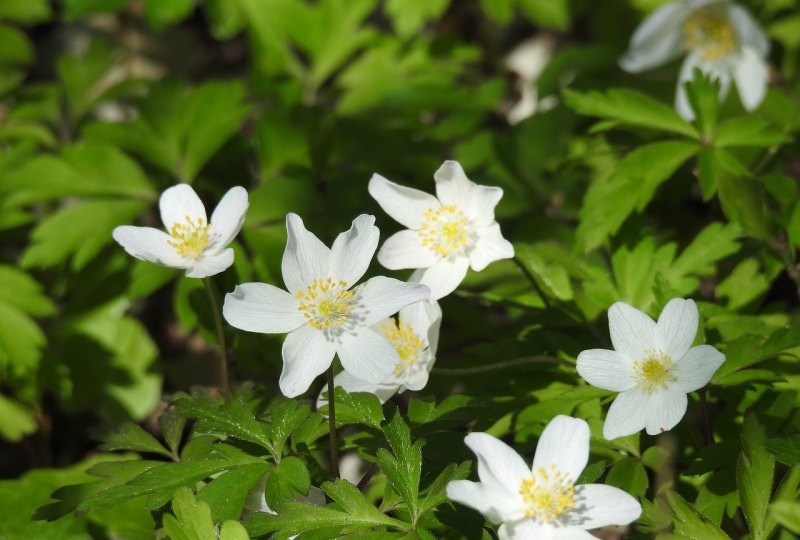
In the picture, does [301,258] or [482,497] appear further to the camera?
[301,258]

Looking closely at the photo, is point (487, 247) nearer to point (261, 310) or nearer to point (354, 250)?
point (354, 250)

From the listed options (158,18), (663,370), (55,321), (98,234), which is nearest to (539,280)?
(663,370)

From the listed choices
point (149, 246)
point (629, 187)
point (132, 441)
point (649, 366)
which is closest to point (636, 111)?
point (629, 187)

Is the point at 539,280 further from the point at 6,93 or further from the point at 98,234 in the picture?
the point at 6,93

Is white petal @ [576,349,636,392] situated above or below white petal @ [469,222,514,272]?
below

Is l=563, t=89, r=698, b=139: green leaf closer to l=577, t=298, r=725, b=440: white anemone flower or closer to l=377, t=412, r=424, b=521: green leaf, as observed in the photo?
l=577, t=298, r=725, b=440: white anemone flower

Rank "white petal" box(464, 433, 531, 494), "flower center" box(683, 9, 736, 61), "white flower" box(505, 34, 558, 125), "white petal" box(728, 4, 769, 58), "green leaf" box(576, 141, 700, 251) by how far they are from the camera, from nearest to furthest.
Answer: "white petal" box(464, 433, 531, 494), "green leaf" box(576, 141, 700, 251), "white petal" box(728, 4, 769, 58), "flower center" box(683, 9, 736, 61), "white flower" box(505, 34, 558, 125)

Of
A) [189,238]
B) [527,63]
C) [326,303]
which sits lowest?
[527,63]

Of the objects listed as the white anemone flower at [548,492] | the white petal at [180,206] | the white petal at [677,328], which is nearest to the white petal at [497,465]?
the white anemone flower at [548,492]

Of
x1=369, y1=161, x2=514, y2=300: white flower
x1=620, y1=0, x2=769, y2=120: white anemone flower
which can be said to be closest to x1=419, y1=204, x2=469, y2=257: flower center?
x1=369, y1=161, x2=514, y2=300: white flower
